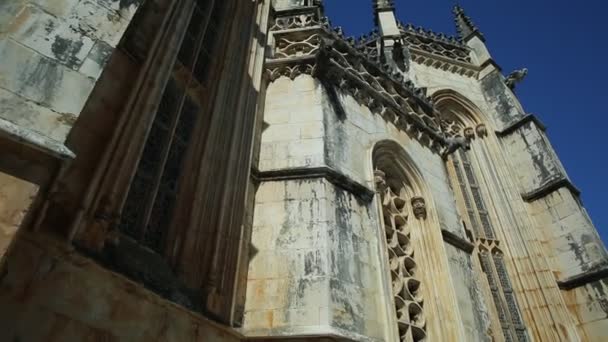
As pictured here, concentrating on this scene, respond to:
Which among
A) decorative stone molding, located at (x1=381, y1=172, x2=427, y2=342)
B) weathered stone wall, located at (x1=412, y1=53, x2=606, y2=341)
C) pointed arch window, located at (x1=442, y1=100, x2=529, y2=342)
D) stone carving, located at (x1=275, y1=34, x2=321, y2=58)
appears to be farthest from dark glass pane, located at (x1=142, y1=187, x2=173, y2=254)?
weathered stone wall, located at (x1=412, y1=53, x2=606, y2=341)

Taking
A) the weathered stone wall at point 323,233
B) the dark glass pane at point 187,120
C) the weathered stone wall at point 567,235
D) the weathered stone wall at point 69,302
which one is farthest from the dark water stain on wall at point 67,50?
the weathered stone wall at point 567,235

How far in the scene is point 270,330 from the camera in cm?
378

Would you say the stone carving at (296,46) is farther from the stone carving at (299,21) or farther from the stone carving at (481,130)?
the stone carving at (481,130)

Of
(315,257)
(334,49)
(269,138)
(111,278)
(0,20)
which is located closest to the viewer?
(0,20)

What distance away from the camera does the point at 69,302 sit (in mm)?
2254

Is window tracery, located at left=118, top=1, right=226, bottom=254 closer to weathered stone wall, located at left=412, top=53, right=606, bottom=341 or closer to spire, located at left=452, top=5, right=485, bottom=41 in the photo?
weathered stone wall, located at left=412, top=53, right=606, bottom=341

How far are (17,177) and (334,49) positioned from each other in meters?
5.91

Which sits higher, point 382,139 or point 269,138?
point 382,139

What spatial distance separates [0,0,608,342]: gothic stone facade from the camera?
2146 mm

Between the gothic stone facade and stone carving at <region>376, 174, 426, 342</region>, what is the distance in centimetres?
3

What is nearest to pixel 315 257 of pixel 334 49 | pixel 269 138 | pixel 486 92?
pixel 269 138

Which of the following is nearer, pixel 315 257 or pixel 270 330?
pixel 270 330

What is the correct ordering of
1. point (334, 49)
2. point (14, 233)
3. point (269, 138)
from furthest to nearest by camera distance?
point (334, 49) → point (269, 138) → point (14, 233)

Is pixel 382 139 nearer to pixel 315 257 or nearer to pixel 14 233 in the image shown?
pixel 315 257
